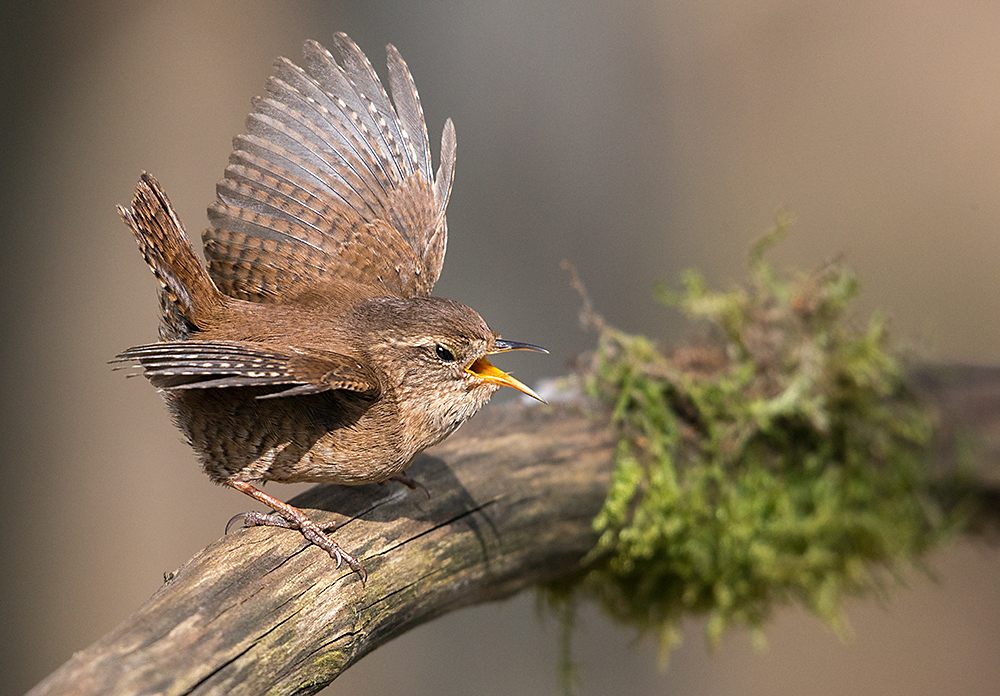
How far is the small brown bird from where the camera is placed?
7.11 ft

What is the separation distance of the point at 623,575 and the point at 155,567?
331 cm

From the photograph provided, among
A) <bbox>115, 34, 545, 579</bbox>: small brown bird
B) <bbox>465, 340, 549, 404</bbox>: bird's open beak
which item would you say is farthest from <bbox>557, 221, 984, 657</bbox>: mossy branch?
<bbox>115, 34, 545, 579</bbox>: small brown bird

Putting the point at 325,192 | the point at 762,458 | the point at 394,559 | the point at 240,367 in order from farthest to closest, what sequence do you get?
1. the point at 762,458
2. the point at 325,192
3. the point at 394,559
4. the point at 240,367

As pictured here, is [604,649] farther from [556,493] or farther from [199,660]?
[199,660]

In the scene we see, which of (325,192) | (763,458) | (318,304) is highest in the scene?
(325,192)

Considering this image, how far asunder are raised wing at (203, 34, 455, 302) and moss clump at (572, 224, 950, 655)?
2.87 ft

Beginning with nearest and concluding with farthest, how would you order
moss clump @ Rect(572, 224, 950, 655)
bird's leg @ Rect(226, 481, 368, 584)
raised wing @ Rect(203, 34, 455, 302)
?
bird's leg @ Rect(226, 481, 368, 584)
raised wing @ Rect(203, 34, 455, 302)
moss clump @ Rect(572, 224, 950, 655)

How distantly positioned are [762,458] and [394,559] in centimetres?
167

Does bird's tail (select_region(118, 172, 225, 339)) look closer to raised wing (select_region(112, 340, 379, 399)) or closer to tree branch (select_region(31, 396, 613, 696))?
raised wing (select_region(112, 340, 379, 399))

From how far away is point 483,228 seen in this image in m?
4.86

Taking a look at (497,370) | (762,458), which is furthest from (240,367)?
(762,458)

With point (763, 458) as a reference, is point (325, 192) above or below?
above

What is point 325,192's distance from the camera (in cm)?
272

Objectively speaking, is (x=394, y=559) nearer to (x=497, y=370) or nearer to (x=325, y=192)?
(x=497, y=370)
